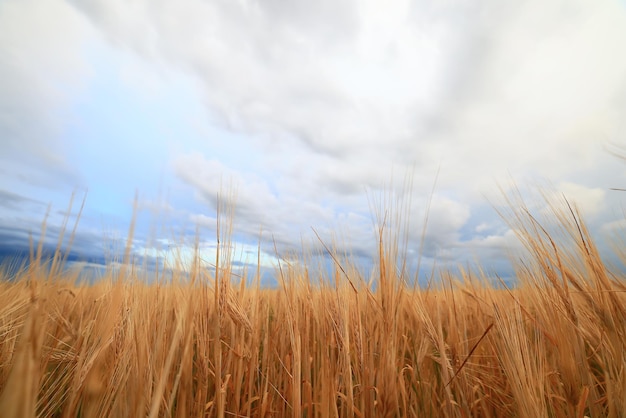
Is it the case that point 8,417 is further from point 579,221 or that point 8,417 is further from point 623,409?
point 579,221

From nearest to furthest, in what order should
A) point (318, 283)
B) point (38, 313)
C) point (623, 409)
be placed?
point (38, 313) < point (623, 409) < point (318, 283)

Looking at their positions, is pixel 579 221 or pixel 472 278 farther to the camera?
pixel 472 278

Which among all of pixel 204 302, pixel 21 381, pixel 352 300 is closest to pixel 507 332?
pixel 352 300

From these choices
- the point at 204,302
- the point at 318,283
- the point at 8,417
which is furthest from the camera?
the point at 318,283

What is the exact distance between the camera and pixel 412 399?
60.2 inches

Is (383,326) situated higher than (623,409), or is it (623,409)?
(383,326)

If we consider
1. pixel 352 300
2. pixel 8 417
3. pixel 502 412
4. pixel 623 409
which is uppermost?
pixel 352 300

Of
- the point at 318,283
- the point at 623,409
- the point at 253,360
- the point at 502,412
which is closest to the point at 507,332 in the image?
the point at 623,409

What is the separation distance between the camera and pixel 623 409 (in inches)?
44.2

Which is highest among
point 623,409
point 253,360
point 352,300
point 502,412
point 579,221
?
point 579,221

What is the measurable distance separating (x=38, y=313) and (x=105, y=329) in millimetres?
652

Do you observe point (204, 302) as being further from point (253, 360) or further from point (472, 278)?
point (472, 278)

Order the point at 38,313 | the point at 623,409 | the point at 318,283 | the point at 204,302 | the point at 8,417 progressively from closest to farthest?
1. the point at 8,417
2. the point at 38,313
3. the point at 623,409
4. the point at 204,302
5. the point at 318,283

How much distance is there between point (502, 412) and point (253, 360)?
1287 millimetres
